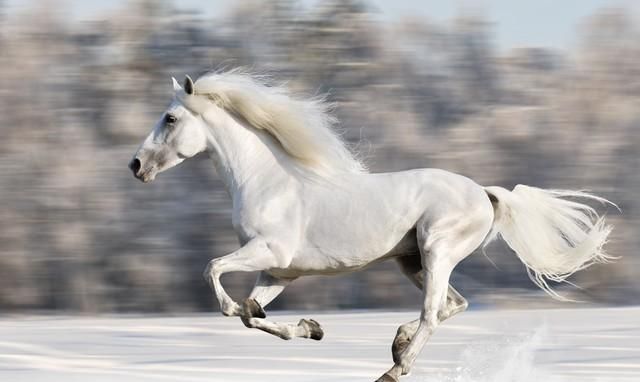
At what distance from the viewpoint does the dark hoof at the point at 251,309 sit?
5.21m

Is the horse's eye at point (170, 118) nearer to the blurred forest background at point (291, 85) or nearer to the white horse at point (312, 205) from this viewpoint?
the white horse at point (312, 205)

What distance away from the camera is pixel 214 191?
1300 cm

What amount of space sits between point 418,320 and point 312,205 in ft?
2.33

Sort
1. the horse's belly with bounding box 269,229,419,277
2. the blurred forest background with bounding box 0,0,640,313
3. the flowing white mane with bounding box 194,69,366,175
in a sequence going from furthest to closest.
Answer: the blurred forest background with bounding box 0,0,640,313
the flowing white mane with bounding box 194,69,366,175
the horse's belly with bounding box 269,229,419,277

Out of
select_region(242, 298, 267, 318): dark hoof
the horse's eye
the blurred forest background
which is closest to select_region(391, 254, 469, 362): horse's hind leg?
select_region(242, 298, 267, 318): dark hoof

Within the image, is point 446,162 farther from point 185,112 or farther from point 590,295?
point 185,112

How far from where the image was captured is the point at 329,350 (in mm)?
8273

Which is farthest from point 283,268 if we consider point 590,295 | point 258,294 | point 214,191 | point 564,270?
point 590,295

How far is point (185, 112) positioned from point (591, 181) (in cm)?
870

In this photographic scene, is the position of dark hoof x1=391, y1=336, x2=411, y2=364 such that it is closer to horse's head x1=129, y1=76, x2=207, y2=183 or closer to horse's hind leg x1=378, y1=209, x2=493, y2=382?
horse's hind leg x1=378, y1=209, x2=493, y2=382

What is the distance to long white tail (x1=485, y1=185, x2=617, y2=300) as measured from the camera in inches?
227

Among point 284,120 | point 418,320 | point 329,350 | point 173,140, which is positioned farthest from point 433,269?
point 329,350

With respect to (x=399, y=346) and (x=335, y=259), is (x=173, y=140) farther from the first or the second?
(x=399, y=346)

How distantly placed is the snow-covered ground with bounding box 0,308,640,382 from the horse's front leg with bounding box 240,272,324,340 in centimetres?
83
